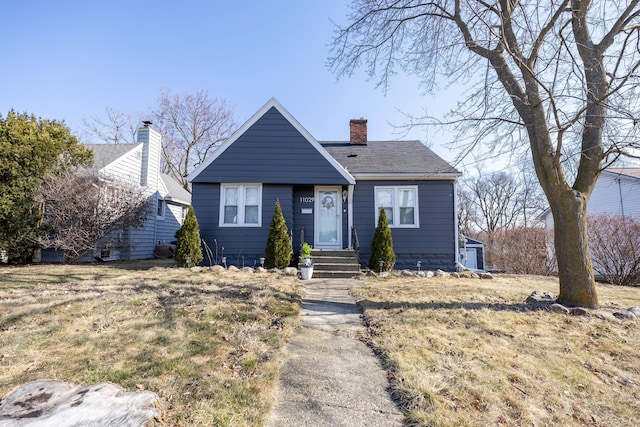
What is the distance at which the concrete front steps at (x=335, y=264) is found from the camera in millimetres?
9391

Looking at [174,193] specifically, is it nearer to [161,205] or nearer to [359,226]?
[161,205]

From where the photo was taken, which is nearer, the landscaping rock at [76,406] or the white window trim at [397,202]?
the landscaping rock at [76,406]

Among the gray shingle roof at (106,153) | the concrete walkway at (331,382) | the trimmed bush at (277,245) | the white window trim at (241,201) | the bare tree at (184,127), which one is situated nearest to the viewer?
the concrete walkway at (331,382)

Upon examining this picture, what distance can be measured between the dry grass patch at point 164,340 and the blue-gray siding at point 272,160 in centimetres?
471

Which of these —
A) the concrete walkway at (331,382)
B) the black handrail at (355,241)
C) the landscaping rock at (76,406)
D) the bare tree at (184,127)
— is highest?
the bare tree at (184,127)

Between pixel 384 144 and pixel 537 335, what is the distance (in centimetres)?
1096

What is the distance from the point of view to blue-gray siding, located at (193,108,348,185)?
34.7 feet

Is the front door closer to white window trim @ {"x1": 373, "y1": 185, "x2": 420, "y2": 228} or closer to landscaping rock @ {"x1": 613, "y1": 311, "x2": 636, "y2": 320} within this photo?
white window trim @ {"x1": 373, "y1": 185, "x2": 420, "y2": 228}

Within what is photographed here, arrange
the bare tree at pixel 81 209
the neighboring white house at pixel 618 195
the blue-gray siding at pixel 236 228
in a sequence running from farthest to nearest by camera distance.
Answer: the neighboring white house at pixel 618 195, the blue-gray siding at pixel 236 228, the bare tree at pixel 81 209

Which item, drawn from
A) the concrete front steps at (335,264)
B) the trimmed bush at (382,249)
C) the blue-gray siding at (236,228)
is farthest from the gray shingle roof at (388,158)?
the concrete front steps at (335,264)

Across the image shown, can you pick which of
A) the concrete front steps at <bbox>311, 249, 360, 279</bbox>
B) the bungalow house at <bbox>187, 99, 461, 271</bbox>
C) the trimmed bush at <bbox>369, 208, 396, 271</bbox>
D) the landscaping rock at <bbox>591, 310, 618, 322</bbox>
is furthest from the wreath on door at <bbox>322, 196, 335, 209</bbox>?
the landscaping rock at <bbox>591, 310, 618, 322</bbox>

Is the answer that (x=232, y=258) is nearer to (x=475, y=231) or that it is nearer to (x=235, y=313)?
(x=235, y=313)

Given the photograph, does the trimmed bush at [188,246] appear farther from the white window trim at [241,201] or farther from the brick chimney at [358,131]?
the brick chimney at [358,131]

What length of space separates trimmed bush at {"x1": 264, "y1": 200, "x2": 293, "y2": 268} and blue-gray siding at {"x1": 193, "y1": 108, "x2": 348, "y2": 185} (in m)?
1.43
